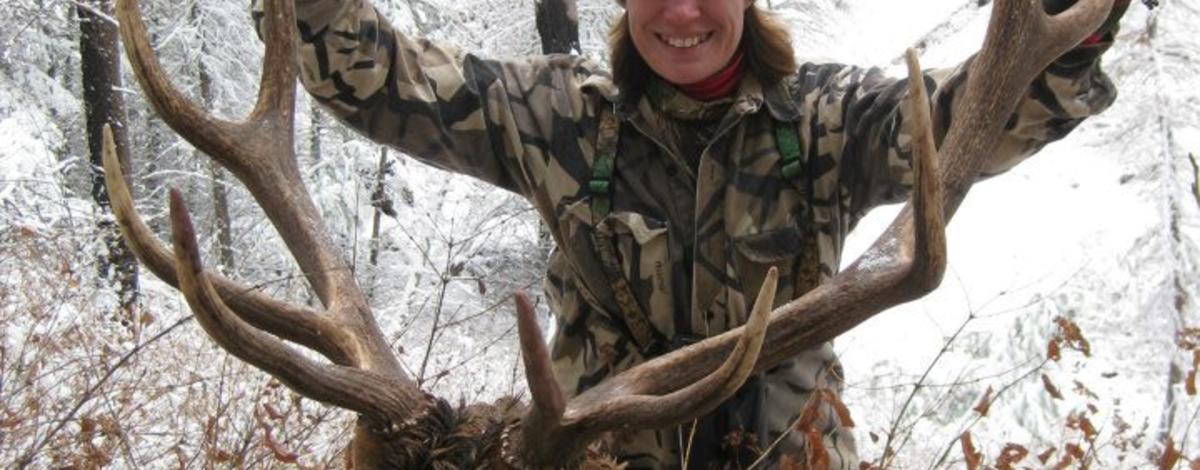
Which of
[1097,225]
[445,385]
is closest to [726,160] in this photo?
[445,385]

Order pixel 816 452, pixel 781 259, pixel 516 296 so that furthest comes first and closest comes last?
1. pixel 781 259
2. pixel 816 452
3. pixel 516 296

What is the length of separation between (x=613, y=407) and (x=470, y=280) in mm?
6504

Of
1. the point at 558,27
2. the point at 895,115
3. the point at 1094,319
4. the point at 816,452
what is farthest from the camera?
the point at 1094,319

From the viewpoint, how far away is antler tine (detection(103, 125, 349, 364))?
2.24 metres

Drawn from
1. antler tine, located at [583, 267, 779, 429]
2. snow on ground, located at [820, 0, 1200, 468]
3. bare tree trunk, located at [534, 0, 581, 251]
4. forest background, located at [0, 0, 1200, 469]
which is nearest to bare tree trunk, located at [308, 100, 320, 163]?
forest background, located at [0, 0, 1200, 469]

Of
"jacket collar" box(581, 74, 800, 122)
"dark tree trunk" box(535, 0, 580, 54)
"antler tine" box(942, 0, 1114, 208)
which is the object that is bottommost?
"antler tine" box(942, 0, 1114, 208)

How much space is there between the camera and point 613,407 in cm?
242

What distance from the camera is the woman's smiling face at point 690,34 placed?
135 inches

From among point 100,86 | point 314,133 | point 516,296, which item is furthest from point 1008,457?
point 314,133

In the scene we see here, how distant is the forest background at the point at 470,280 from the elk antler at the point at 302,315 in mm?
482

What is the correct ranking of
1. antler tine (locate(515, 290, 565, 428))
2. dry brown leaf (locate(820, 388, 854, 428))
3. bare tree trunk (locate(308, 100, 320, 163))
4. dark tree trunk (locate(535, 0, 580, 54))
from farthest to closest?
1. bare tree trunk (locate(308, 100, 320, 163))
2. dark tree trunk (locate(535, 0, 580, 54))
3. dry brown leaf (locate(820, 388, 854, 428))
4. antler tine (locate(515, 290, 565, 428))

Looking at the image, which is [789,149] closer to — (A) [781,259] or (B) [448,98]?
(A) [781,259]

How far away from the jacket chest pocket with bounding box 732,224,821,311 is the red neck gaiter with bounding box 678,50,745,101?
1.46 ft

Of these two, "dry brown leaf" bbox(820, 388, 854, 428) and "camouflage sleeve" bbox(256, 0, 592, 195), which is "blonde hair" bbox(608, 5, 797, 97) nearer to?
"camouflage sleeve" bbox(256, 0, 592, 195)
